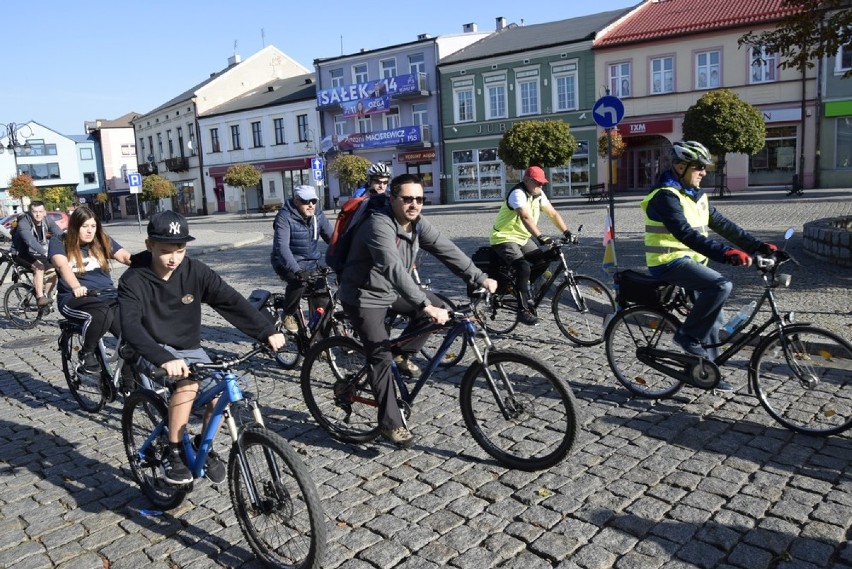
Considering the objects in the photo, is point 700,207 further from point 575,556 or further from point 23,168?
point 23,168

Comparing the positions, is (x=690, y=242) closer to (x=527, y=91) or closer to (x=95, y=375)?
(x=95, y=375)

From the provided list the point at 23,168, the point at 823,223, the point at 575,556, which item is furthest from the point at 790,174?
the point at 23,168

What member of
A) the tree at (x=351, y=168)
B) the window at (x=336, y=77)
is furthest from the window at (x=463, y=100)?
the window at (x=336, y=77)

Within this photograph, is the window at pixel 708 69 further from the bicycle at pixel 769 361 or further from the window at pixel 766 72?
Result: the bicycle at pixel 769 361

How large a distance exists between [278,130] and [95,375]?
44.5 m

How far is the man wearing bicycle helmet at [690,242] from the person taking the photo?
4.95 metres

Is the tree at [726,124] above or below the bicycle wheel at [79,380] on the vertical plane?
above

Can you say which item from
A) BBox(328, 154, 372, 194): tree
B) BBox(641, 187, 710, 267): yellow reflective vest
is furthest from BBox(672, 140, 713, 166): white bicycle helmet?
BBox(328, 154, 372, 194): tree

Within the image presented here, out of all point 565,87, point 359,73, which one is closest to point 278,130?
point 359,73

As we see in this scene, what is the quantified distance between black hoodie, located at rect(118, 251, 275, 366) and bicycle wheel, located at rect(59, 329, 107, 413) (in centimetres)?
229

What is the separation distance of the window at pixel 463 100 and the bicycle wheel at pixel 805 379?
A: 36208 mm

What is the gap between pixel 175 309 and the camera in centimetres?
388

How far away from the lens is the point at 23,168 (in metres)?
78.9

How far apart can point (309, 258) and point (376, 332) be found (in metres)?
2.88
